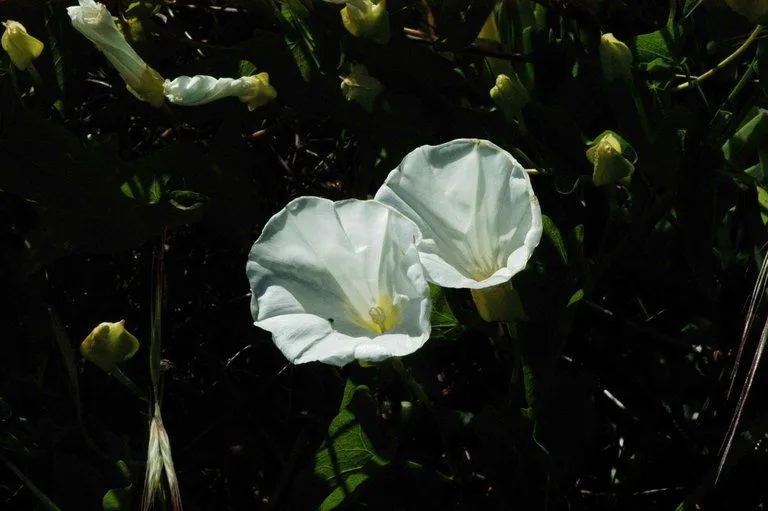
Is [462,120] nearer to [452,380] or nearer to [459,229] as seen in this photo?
[459,229]

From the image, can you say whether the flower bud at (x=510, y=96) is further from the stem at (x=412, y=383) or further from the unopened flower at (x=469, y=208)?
the stem at (x=412, y=383)

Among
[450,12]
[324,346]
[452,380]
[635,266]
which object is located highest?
[450,12]

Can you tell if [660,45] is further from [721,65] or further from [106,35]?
[106,35]

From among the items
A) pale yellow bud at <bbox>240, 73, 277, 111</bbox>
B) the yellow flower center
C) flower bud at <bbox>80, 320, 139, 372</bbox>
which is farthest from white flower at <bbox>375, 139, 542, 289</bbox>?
flower bud at <bbox>80, 320, 139, 372</bbox>

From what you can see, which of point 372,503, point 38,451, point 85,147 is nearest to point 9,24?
point 85,147

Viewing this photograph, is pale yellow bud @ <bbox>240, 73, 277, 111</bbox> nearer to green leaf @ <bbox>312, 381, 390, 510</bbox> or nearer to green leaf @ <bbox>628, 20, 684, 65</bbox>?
green leaf @ <bbox>312, 381, 390, 510</bbox>

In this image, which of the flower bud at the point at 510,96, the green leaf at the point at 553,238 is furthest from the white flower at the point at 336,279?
the flower bud at the point at 510,96
